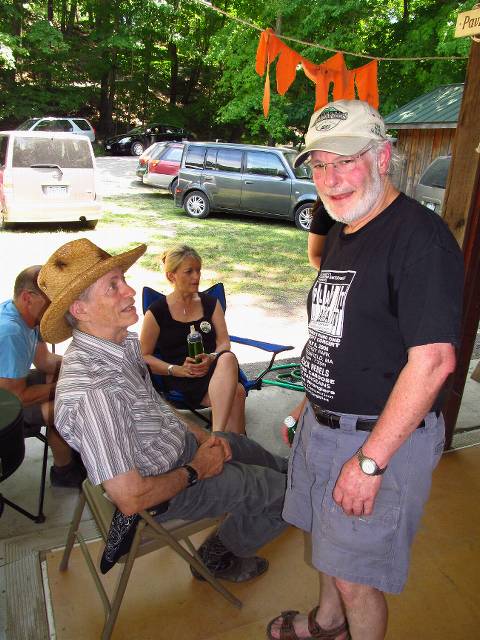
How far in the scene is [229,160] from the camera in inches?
406

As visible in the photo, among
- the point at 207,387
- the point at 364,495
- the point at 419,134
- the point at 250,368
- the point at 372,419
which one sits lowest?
the point at 250,368

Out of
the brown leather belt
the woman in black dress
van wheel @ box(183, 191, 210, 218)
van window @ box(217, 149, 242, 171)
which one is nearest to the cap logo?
the brown leather belt

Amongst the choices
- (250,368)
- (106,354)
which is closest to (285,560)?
(106,354)

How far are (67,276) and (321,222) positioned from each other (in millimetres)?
1357

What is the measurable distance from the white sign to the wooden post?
0.41ft

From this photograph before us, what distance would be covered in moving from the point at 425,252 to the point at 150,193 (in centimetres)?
1251

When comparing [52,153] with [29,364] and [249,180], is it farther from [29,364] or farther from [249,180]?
[29,364]

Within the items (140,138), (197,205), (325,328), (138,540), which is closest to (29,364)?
(138,540)

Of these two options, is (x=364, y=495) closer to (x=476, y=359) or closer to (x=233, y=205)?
(x=476, y=359)

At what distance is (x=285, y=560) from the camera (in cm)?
235

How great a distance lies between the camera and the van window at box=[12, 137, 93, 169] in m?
8.20

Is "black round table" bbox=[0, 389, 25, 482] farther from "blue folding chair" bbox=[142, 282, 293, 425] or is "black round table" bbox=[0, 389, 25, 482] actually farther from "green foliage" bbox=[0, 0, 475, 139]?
"green foliage" bbox=[0, 0, 475, 139]

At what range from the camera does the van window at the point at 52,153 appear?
8.20m

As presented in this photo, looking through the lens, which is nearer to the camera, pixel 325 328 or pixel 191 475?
pixel 325 328
